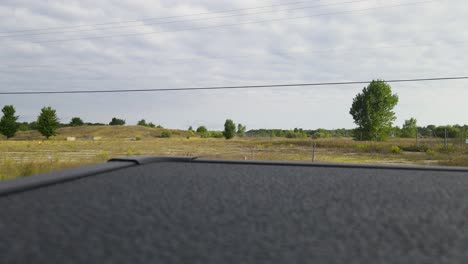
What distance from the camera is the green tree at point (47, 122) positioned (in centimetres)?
4044

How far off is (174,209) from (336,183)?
101 cm

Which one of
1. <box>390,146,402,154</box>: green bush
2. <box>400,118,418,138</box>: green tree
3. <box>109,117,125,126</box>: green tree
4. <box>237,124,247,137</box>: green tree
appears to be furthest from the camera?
<box>109,117,125,126</box>: green tree

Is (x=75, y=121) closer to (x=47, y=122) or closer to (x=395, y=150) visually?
(x=47, y=122)

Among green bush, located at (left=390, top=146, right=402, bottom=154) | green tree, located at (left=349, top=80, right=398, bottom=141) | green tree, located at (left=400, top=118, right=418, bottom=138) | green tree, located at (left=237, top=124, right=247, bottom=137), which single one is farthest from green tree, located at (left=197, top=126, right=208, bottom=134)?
green bush, located at (left=390, top=146, right=402, bottom=154)

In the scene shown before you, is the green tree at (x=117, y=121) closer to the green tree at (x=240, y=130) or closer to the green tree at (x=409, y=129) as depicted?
the green tree at (x=240, y=130)

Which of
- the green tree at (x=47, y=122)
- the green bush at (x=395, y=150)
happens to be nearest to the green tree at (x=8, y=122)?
the green tree at (x=47, y=122)

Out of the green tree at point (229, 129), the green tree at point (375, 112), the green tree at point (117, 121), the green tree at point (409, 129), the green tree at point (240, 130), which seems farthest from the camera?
the green tree at point (117, 121)

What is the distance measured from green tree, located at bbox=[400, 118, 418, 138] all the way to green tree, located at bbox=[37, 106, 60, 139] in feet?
125

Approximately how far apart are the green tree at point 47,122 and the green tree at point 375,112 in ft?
103

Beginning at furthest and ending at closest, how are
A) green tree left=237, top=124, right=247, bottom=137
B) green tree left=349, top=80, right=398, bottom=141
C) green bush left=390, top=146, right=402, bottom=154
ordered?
1. green tree left=237, top=124, right=247, bottom=137
2. green tree left=349, top=80, right=398, bottom=141
3. green bush left=390, top=146, right=402, bottom=154

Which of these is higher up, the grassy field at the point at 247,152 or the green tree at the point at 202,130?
the green tree at the point at 202,130

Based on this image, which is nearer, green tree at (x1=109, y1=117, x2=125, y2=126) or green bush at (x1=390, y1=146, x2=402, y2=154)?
green bush at (x1=390, y1=146, x2=402, y2=154)

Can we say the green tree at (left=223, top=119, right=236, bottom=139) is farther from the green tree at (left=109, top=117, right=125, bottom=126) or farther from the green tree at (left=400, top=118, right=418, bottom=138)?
the green tree at (left=109, top=117, right=125, bottom=126)

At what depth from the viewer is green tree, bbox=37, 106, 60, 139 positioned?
4044 cm
